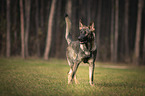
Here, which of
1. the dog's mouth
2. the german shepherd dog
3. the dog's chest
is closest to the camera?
the dog's mouth

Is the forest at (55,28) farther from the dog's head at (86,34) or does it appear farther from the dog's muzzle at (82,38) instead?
the dog's muzzle at (82,38)

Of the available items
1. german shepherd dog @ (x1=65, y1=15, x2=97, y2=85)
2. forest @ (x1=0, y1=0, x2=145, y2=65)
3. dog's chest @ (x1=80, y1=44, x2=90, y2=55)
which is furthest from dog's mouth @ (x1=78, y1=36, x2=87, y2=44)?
forest @ (x1=0, y1=0, x2=145, y2=65)

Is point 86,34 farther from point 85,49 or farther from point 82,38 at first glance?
point 85,49

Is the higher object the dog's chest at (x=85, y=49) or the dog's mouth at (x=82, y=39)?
the dog's mouth at (x=82, y=39)

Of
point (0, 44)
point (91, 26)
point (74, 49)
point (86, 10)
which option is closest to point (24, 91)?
point (74, 49)

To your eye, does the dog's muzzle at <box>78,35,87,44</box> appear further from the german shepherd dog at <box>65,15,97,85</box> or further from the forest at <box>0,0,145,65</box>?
the forest at <box>0,0,145,65</box>

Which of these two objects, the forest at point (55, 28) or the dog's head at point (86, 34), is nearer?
the dog's head at point (86, 34)

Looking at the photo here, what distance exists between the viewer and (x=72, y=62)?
855cm

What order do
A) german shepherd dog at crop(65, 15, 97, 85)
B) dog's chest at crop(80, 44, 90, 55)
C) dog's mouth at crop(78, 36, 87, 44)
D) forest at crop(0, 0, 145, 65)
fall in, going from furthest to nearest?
forest at crop(0, 0, 145, 65) → dog's chest at crop(80, 44, 90, 55) → german shepherd dog at crop(65, 15, 97, 85) → dog's mouth at crop(78, 36, 87, 44)

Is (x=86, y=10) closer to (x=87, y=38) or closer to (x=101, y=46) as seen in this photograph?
(x=101, y=46)

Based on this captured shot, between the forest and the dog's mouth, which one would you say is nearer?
the dog's mouth

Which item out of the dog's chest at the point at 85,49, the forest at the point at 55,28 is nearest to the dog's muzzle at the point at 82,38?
the dog's chest at the point at 85,49

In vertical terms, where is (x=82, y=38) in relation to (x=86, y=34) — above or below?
below

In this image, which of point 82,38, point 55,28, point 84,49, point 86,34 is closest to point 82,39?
point 82,38
